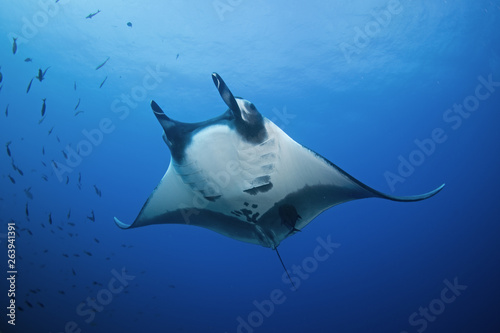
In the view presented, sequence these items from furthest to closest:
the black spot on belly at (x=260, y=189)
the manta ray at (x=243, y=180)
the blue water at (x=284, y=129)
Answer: the blue water at (x=284, y=129)
the black spot on belly at (x=260, y=189)
the manta ray at (x=243, y=180)

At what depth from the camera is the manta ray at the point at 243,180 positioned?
8.15ft

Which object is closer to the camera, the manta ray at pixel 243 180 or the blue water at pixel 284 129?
the manta ray at pixel 243 180

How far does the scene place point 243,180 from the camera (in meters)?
2.90

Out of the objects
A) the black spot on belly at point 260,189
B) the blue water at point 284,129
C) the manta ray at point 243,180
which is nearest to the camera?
the manta ray at point 243,180

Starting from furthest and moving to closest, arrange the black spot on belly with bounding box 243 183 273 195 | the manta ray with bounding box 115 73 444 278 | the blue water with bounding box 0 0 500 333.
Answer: the blue water with bounding box 0 0 500 333, the black spot on belly with bounding box 243 183 273 195, the manta ray with bounding box 115 73 444 278

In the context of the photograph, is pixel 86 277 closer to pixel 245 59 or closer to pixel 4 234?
pixel 4 234

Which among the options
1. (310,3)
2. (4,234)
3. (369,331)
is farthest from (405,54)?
(369,331)

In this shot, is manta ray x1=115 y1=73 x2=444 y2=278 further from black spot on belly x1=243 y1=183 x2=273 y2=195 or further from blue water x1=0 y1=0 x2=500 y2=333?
blue water x1=0 y1=0 x2=500 y2=333

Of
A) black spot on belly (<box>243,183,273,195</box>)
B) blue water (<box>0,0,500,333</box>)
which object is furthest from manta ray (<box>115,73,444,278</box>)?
blue water (<box>0,0,500,333</box>)

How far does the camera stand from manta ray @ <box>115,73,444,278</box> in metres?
2.48

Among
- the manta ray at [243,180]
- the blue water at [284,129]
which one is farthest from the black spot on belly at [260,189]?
the blue water at [284,129]

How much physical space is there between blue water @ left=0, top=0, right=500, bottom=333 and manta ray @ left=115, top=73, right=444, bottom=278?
6274 millimetres

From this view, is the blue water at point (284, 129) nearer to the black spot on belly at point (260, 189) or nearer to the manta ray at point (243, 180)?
the manta ray at point (243, 180)

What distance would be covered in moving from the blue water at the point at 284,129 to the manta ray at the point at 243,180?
6274 mm
